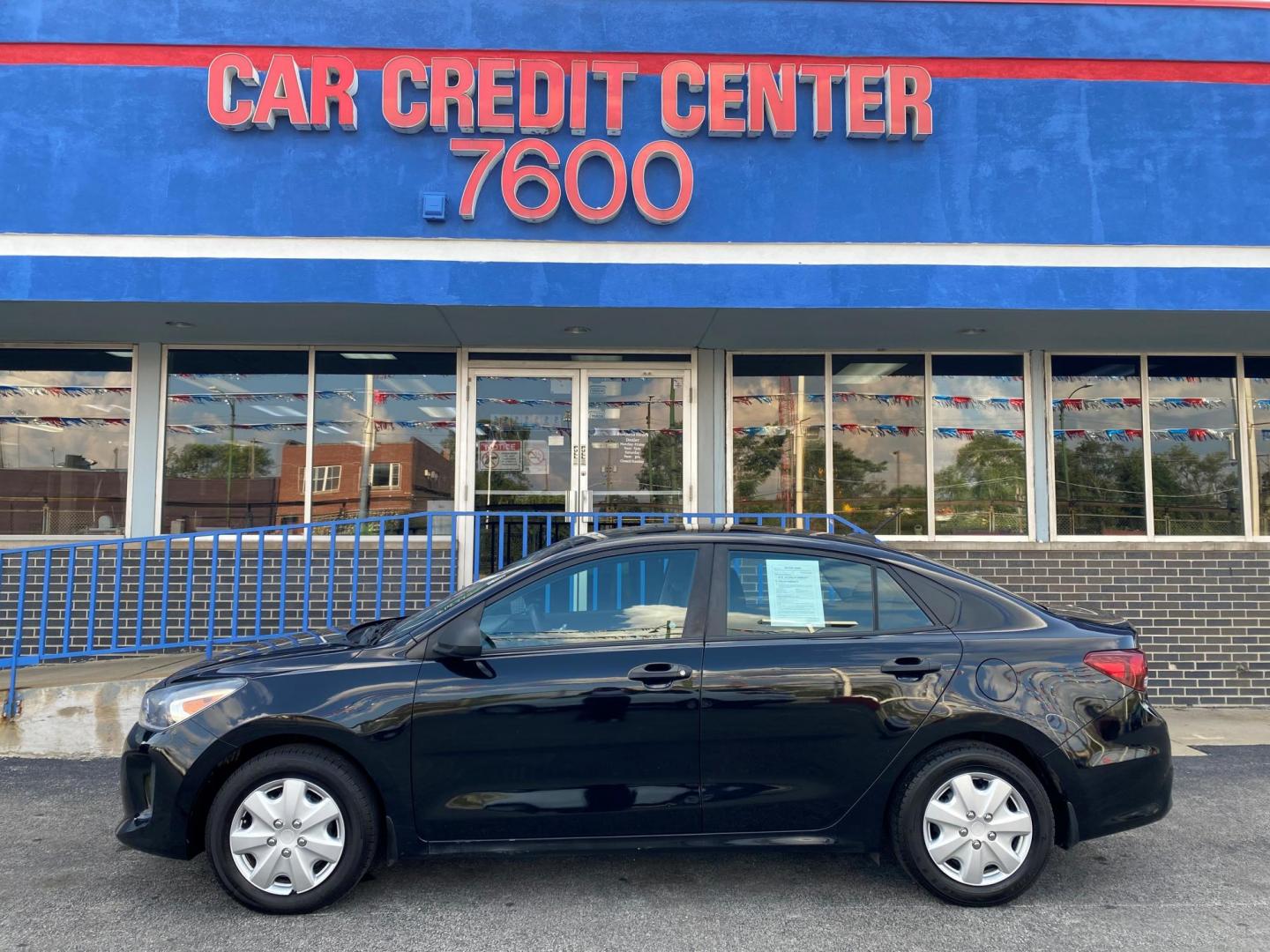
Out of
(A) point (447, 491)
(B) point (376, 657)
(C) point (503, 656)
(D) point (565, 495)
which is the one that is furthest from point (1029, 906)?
(A) point (447, 491)

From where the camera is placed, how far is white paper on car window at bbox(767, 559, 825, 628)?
13.5ft

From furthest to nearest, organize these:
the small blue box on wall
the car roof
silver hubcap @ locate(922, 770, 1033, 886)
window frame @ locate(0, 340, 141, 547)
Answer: window frame @ locate(0, 340, 141, 547) < the small blue box on wall < the car roof < silver hubcap @ locate(922, 770, 1033, 886)

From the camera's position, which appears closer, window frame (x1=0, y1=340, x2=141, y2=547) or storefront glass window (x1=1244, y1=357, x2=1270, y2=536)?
window frame (x1=0, y1=340, x2=141, y2=547)

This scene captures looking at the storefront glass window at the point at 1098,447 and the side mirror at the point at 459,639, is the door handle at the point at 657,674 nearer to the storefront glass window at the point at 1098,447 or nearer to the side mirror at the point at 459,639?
the side mirror at the point at 459,639

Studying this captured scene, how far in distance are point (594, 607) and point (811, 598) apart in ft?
3.18

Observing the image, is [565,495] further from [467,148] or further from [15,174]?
[15,174]

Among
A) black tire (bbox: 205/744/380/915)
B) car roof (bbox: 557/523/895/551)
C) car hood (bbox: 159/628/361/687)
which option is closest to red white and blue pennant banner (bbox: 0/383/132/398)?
car hood (bbox: 159/628/361/687)

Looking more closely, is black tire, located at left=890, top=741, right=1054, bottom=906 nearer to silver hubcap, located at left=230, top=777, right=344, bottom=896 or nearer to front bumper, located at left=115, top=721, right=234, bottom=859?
silver hubcap, located at left=230, top=777, right=344, bottom=896

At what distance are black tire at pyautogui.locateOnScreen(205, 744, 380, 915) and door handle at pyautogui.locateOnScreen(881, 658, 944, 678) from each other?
225 cm

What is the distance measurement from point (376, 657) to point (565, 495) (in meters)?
4.80

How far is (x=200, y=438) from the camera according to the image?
863cm

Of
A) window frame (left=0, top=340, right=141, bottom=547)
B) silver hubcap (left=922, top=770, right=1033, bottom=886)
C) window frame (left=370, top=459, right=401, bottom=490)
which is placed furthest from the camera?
window frame (left=370, top=459, right=401, bottom=490)

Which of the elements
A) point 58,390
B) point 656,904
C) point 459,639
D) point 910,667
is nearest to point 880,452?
point 910,667

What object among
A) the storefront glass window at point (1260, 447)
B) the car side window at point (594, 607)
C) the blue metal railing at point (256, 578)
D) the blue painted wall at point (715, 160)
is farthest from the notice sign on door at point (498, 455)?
the storefront glass window at point (1260, 447)
